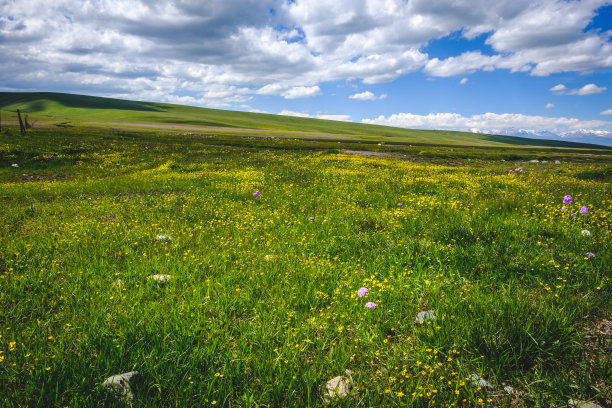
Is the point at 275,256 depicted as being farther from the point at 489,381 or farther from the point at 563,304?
the point at 563,304

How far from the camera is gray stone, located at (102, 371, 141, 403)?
7.94ft

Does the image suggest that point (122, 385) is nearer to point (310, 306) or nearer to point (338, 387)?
point (338, 387)

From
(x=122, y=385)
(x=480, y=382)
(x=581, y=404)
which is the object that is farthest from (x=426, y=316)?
(x=122, y=385)

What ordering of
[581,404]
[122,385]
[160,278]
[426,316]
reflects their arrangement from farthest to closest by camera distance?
[160,278] → [426,316] → [122,385] → [581,404]

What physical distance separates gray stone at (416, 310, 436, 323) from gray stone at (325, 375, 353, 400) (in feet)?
3.85

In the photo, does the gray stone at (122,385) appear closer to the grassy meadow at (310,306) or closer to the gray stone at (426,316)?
the grassy meadow at (310,306)

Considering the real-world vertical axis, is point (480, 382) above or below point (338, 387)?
above

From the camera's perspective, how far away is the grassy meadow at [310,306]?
256cm

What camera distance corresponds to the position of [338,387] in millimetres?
2545

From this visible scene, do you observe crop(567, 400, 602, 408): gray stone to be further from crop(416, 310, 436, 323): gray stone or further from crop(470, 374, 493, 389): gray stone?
crop(416, 310, 436, 323): gray stone

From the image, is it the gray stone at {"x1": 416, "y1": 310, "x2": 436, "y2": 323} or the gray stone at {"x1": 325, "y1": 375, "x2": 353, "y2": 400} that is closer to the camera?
the gray stone at {"x1": 325, "y1": 375, "x2": 353, "y2": 400}

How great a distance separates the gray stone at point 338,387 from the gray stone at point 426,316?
117cm

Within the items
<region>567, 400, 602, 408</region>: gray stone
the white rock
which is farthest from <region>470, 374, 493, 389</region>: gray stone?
the white rock

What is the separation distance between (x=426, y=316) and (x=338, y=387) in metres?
1.39
